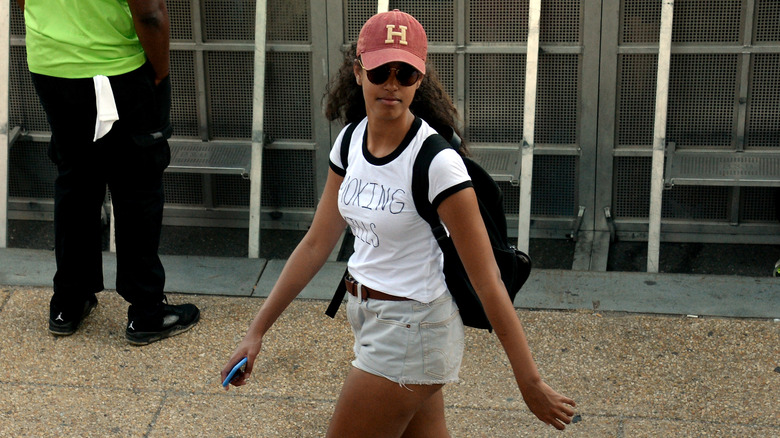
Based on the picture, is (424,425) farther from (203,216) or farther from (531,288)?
(203,216)

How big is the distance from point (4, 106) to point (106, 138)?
4.83 feet

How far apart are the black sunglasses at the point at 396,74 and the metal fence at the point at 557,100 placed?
2628mm

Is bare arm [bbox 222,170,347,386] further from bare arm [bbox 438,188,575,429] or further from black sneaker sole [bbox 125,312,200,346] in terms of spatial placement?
black sneaker sole [bbox 125,312,200,346]

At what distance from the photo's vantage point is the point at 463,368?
4699 mm

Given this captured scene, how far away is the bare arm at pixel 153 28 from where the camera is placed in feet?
14.2

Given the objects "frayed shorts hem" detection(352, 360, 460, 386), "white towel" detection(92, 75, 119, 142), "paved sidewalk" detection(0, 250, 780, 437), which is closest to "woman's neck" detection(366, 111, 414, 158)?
"frayed shorts hem" detection(352, 360, 460, 386)

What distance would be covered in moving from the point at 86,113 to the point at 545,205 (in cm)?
279

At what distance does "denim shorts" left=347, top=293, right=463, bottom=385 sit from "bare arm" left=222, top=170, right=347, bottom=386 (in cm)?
30

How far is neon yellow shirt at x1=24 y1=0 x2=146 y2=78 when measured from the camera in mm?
4484

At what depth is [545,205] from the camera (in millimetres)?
6199

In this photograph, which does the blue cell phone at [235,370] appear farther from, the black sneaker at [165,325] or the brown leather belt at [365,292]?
the black sneaker at [165,325]

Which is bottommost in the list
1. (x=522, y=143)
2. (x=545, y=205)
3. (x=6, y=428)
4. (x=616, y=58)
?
(x=6, y=428)

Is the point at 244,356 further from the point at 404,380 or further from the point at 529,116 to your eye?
the point at 529,116

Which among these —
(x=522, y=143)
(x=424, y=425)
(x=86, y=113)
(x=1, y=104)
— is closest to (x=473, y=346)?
(x=522, y=143)
